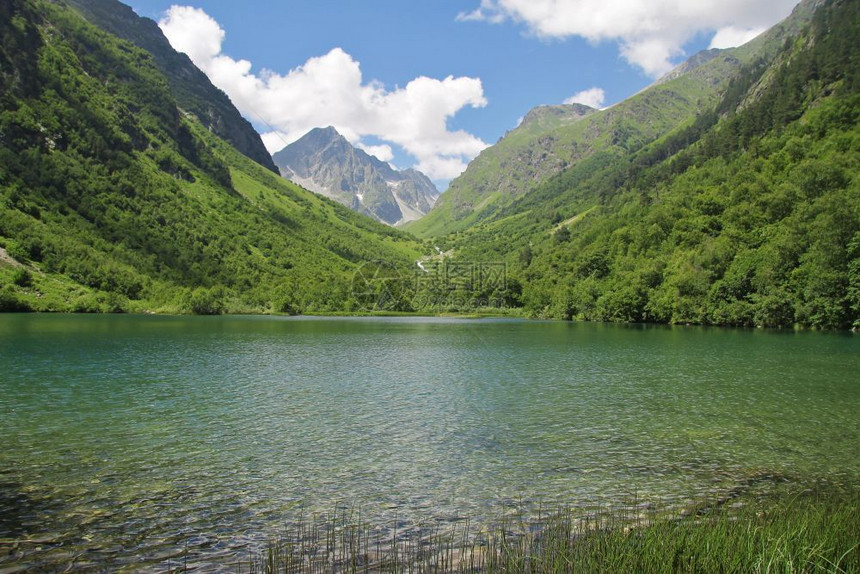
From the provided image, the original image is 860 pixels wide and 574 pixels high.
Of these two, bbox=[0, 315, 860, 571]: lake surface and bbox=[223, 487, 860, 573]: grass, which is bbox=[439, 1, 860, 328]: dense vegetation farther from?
bbox=[223, 487, 860, 573]: grass

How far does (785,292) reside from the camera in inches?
3915

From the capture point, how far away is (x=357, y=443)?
2173 centimetres

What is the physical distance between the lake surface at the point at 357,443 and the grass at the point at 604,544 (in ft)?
Answer: 3.69

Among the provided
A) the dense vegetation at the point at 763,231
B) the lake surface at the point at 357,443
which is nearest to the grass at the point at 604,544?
the lake surface at the point at 357,443

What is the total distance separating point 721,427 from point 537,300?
569 ft

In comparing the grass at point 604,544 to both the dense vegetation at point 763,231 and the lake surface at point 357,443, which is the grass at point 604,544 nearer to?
the lake surface at point 357,443

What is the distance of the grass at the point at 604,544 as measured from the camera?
8.99 metres

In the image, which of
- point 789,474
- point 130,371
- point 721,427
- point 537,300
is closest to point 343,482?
point 789,474

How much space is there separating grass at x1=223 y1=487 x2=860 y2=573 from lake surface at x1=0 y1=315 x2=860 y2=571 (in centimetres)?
113

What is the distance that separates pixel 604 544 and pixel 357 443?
1349 centimetres

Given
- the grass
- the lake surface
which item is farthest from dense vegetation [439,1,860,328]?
the grass

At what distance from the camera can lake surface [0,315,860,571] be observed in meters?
13.7

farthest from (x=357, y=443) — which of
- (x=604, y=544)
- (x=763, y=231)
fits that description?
(x=763, y=231)

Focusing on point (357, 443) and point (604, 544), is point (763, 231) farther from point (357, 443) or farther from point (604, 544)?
point (604, 544)
